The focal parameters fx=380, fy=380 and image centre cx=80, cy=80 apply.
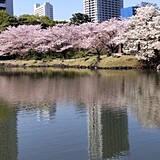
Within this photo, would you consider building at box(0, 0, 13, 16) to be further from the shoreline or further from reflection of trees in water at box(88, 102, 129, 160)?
reflection of trees in water at box(88, 102, 129, 160)

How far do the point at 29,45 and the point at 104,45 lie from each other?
511 inches

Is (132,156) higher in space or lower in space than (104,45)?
lower

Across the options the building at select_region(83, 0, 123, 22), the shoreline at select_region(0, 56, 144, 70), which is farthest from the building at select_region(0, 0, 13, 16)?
the shoreline at select_region(0, 56, 144, 70)

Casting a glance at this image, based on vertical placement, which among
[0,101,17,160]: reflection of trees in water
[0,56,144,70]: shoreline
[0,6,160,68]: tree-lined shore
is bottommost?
[0,101,17,160]: reflection of trees in water

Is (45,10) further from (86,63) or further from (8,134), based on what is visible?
(8,134)

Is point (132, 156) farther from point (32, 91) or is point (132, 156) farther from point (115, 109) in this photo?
point (32, 91)

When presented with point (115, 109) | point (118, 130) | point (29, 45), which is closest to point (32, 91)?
point (115, 109)

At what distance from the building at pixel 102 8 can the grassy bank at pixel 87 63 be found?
48.3 metres

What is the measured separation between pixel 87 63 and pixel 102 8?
6109cm

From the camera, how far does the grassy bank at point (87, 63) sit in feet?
117

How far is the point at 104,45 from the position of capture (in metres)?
41.8

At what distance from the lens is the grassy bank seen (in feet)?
117

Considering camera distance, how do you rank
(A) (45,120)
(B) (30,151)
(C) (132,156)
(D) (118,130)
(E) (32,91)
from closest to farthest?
(C) (132,156) < (B) (30,151) < (D) (118,130) < (A) (45,120) < (E) (32,91)

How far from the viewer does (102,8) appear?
98312 millimetres
